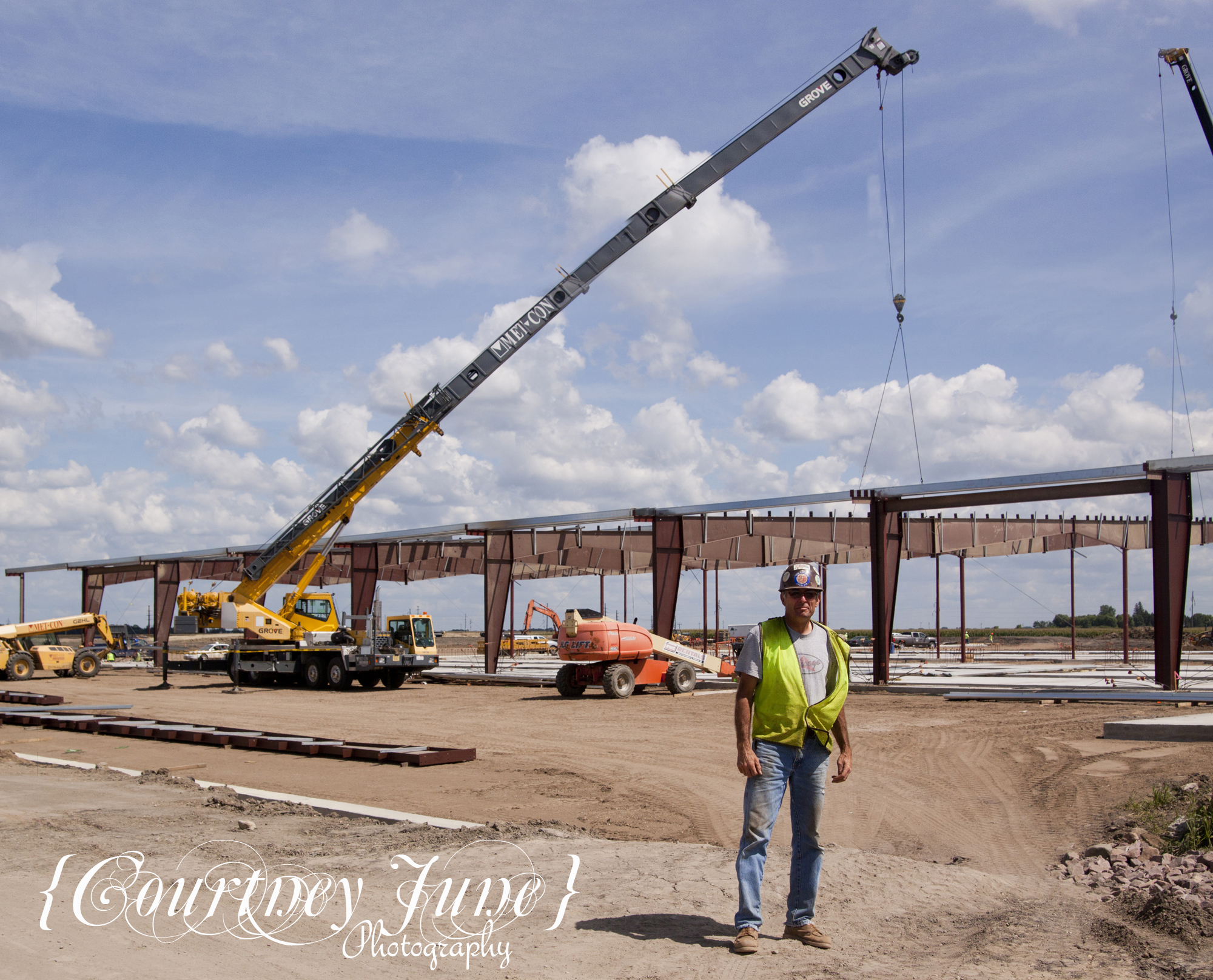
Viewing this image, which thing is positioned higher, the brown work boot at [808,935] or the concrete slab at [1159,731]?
the concrete slab at [1159,731]

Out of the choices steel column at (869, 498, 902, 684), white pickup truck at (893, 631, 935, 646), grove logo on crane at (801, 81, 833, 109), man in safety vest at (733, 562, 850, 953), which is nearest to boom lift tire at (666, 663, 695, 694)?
steel column at (869, 498, 902, 684)

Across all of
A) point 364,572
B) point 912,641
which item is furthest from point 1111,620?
point 364,572

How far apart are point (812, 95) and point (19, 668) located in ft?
108

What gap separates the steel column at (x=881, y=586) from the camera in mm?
27922

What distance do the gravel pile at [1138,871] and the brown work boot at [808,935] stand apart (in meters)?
2.34

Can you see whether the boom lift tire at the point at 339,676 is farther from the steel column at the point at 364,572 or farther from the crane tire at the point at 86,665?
the crane tire at the point at 86,665

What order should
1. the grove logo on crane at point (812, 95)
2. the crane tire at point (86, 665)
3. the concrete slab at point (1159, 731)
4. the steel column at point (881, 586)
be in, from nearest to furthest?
the concrete slab at point (1159, 731) < the grove logo on crane at point (812, 95) < the steel column at point (881, 586) < the crane tire at point (86, 665)

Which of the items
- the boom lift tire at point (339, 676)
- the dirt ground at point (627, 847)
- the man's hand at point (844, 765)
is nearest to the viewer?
the dirt ground at point (627, 847)

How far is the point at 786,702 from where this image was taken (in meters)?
5.52

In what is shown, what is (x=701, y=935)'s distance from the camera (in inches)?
223

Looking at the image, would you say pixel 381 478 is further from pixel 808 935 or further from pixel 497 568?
pixel 808 935

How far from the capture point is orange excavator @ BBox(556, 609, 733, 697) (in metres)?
25.9
